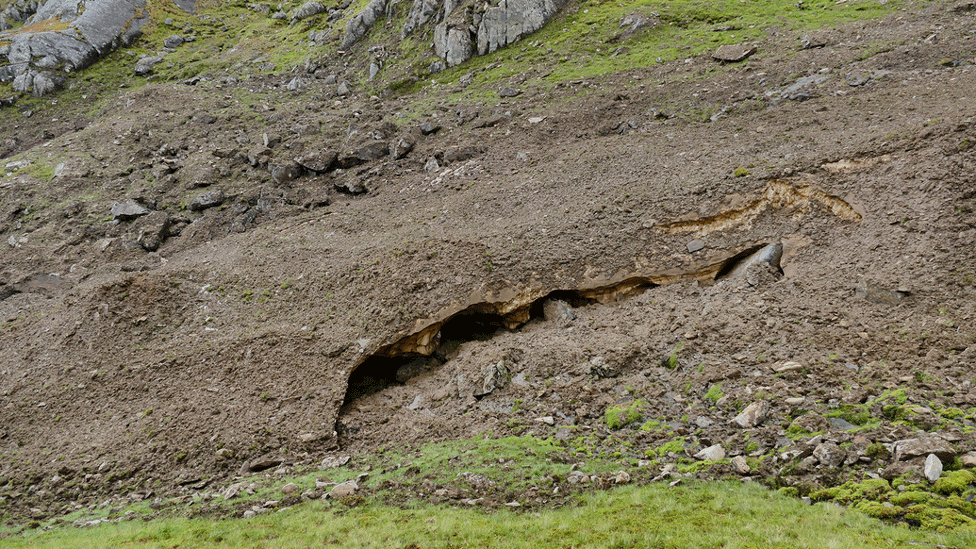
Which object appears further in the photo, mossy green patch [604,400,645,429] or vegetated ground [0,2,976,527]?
mossy green patch [604,400,645,429]

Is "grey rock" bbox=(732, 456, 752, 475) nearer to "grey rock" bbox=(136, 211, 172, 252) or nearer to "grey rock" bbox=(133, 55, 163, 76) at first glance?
"grey rock" bbox=(136, 211, 172, 252)

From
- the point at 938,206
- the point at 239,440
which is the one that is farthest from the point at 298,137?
the point at 938,206

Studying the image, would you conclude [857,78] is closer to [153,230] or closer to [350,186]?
[350,186]

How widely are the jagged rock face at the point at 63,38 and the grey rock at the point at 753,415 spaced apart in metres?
70.1

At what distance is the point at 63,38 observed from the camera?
56.1m

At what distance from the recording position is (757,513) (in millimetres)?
8953

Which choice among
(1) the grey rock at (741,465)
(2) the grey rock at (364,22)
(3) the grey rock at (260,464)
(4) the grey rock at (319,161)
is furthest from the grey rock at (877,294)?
(2) the grey rock at (364,22)

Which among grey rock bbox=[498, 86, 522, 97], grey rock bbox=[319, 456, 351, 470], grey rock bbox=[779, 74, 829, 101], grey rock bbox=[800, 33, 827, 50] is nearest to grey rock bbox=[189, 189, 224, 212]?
grey rock bbox=[498, 86, 522, 97]

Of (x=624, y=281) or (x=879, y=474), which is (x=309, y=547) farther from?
(x=624, y=281)

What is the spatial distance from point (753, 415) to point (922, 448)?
319 centimetres

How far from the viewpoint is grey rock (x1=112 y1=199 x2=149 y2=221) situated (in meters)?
30.6

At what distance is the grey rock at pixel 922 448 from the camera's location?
894 centimetres

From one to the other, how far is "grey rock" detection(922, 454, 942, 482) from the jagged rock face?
2881 inches

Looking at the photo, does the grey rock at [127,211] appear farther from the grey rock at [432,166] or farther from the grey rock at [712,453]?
the grey rock at [712,453]
